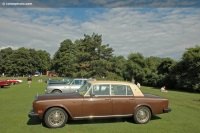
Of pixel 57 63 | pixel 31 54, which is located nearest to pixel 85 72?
pixel 57 63

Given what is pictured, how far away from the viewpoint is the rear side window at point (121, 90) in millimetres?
7653

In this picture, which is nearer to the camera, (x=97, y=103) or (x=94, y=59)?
(x=97, y=103)

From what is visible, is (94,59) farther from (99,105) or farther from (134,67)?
(99,105)

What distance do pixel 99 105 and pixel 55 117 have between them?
5.16 feet

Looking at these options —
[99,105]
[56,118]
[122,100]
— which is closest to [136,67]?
[122,100]

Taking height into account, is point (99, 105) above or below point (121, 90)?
below

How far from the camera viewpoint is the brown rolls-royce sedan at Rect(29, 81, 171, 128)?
274 inches

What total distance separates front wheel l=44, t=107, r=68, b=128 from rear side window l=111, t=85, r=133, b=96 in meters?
1.95

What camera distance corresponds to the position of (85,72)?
4653 cm

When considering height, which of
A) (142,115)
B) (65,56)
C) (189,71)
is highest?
(65,56)

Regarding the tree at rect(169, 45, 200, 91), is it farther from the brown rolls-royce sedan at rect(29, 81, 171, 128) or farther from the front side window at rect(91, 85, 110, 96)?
the front side window at rect(91, 85, 110, 96)

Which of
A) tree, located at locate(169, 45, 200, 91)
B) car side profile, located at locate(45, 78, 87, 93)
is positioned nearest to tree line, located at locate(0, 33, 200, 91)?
tree, located at locate(169, 45, 200, 91)

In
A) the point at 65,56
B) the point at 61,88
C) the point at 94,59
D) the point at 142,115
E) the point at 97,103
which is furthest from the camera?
the point at 65,56

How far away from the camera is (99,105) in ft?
23.9
